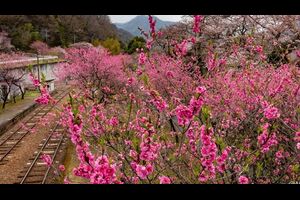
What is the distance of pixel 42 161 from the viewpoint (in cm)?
1521

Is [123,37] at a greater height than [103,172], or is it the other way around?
[103,172]

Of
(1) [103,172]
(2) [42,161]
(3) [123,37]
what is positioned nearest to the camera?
(1) [103,172]

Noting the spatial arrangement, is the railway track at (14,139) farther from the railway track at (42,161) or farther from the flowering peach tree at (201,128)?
→ the flowering peach tree at (201,128)

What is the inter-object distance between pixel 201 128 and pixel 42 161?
12.7 meters

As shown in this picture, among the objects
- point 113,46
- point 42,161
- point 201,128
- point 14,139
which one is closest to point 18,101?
point 14,139

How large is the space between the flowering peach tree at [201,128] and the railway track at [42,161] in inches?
114

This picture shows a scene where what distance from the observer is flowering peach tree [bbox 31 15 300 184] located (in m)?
3.34

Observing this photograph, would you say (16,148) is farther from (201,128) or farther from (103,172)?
(103,172)

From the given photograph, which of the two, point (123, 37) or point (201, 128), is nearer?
point (201, 128)

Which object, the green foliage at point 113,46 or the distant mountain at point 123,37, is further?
the distant mountain at point 123,37

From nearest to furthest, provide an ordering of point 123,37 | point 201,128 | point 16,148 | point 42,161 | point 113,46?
point 201,128, point 42,161, point 16,148, point 113,46, point 123,37

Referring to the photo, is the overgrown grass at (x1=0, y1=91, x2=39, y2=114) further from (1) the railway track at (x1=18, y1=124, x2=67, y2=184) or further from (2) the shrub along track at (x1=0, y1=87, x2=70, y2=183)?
(1) the railway track at (x1=18, y1=124, x2=67, y2=184)

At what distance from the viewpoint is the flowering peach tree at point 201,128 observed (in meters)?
3.34

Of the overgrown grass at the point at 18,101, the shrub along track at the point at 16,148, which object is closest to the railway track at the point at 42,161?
the shrub along track at the point at 16,148
